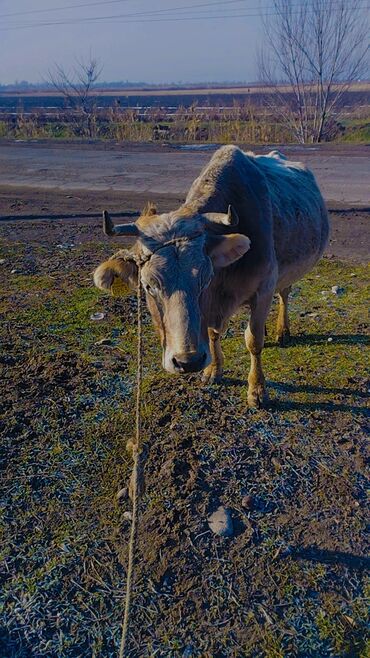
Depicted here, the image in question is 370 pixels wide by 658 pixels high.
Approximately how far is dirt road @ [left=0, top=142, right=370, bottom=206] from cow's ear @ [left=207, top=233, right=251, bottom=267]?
31.1 feet

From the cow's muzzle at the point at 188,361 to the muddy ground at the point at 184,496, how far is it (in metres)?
1.02

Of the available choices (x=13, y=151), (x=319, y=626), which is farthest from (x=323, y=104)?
(x=319, y=626)

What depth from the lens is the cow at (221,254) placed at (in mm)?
3543

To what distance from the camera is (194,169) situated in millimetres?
17141

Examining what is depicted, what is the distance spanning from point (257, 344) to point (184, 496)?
1742 mm

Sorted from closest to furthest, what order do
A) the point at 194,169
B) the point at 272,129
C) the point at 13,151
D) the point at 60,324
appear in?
the point at 60,324 < the point at 194,169 < the point at 13,151 < the point at 272,129

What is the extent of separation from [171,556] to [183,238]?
203 centimetres

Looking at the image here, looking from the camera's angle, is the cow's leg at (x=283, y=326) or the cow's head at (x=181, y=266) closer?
the cow's head at (x=181, y=266)

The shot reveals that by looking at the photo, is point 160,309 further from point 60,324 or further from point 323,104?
point 323,104

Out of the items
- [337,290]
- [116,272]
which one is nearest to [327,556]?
[116,272]

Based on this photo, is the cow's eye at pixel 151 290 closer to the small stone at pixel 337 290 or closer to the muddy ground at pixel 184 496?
the muddy ground at pixel 184 496

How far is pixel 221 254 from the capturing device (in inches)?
152

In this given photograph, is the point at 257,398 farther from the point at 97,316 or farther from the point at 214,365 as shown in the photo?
the point at 97,316

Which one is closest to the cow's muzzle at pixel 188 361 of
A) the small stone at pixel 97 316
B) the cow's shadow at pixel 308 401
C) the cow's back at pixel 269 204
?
the cow's back at pixel 269 204
